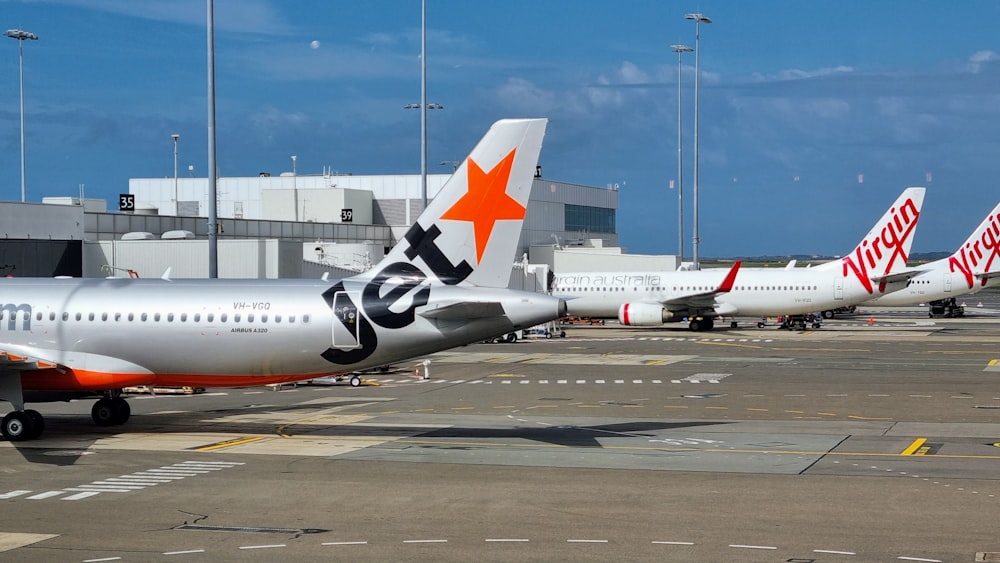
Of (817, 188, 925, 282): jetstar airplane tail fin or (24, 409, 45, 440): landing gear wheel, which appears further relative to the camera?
(817, 188, 925, 282): jetstar airplane tail fin

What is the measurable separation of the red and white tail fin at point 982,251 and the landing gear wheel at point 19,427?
268 ft

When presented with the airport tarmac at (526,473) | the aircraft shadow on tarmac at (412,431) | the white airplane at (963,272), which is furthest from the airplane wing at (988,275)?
the aircraft shadow on tarmac at (412,431)

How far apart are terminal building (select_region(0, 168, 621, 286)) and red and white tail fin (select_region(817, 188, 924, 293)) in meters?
27.6

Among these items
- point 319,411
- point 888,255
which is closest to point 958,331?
point 888,255

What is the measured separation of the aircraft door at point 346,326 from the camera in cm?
2978

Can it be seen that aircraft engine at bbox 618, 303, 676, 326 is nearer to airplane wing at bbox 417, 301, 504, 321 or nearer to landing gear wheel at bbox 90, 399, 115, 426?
landing gear wheel at bbox 90, 399, 115, 426

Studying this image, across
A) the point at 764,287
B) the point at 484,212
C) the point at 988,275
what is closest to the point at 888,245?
the point at 764,287

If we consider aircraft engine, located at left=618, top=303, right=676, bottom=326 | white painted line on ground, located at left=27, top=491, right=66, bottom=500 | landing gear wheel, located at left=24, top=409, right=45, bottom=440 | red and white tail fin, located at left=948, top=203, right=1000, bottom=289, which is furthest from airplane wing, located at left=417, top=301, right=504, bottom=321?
red and white tail fin, located at left=948, top=203, right=1000, bottom=289

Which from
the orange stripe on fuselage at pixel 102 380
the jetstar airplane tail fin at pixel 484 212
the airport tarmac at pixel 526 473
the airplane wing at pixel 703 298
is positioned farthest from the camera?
the airplane wing at pixel 703 298

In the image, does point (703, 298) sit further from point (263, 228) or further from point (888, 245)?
point (263, 228)

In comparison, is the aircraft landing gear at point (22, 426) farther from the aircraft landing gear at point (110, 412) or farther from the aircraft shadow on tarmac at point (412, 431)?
the aircraft landing gear at point (110, 412)

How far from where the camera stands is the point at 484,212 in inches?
1163

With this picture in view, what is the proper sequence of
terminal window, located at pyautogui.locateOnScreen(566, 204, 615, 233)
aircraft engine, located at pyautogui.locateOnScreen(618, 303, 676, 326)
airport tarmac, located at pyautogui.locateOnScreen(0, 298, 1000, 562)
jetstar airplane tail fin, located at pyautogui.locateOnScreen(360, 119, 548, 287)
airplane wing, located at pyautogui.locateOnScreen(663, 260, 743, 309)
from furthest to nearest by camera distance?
terminal window, located at pyautogui.locateOnScreen(566, 204, 615, 233), airplane wing, located at pyautogui.locateOnScreen(663, 260, 743, 309), aircraft engine, located at pyautogui.locateOnScreen(618, 303, 676, 326), jetstar airplane tail fin, located at pyautogui.locateOnScreen(360, 119, 548, 287), airport tarmac, located at pyautogui.locateOnScreen(0, 298, 1000, 562)

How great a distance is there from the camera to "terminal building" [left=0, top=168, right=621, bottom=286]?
214 feet
